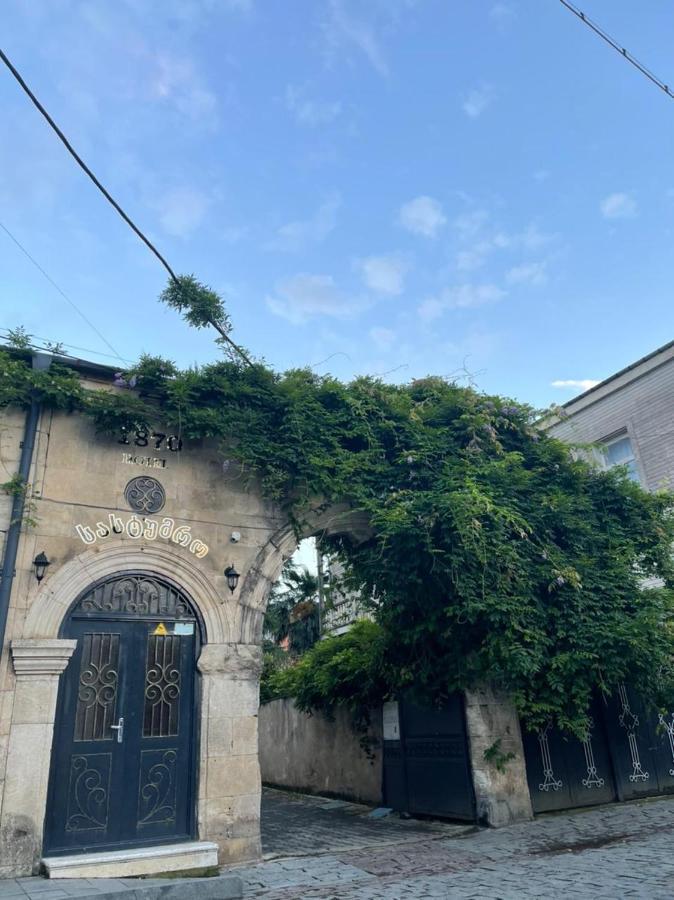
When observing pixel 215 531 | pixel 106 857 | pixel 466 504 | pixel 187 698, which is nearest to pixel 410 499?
pixel 466 504

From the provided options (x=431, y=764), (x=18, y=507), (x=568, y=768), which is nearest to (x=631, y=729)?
(x=568, y=768)

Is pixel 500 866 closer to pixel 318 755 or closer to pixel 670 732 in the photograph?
pixel 670 732

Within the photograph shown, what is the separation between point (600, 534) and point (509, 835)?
4052 mm

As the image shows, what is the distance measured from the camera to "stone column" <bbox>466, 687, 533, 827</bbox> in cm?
821

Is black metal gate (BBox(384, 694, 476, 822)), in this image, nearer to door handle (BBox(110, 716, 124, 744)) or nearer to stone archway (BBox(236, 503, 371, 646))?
stone archway (BBox(236, 503, 371, 646))

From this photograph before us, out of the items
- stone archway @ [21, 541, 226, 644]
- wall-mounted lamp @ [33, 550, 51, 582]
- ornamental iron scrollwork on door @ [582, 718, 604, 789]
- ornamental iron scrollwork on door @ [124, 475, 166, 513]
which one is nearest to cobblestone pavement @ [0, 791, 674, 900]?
ornamental iron scrollwork on door @ [582, 718, 604, 789]

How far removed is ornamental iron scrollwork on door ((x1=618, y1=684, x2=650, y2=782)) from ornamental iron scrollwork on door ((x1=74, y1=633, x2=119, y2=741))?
7.33 metres

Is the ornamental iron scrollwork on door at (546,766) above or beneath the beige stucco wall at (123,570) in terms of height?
beneath

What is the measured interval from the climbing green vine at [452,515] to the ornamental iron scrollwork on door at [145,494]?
660 millimetres

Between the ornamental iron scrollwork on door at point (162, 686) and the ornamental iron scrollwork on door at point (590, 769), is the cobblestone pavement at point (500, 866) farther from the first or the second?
the ornamental iron scrollwork on door at point (162, 686)

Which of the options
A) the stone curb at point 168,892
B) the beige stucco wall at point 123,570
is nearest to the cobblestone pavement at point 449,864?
the stone curb at point 168,892

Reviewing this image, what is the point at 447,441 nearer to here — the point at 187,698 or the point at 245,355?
the point at 245,355

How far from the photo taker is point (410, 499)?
8391 millimetres

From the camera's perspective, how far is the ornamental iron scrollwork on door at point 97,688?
6.58m
